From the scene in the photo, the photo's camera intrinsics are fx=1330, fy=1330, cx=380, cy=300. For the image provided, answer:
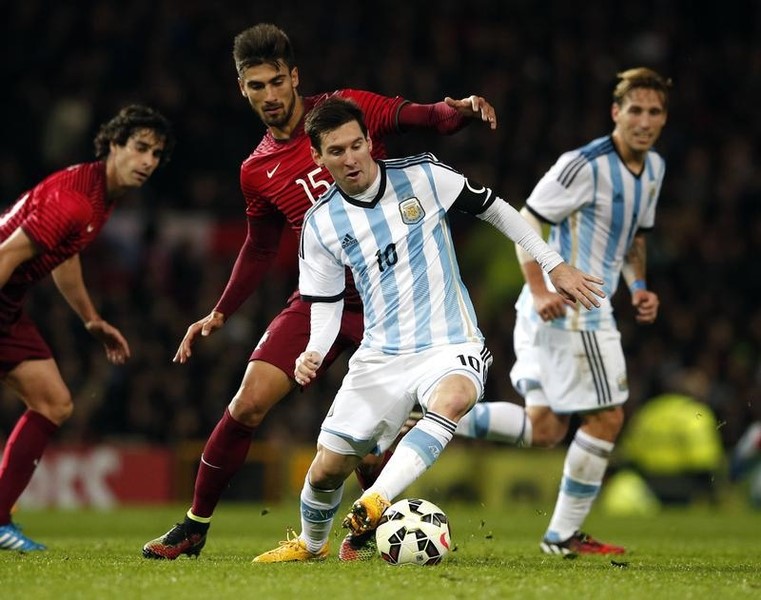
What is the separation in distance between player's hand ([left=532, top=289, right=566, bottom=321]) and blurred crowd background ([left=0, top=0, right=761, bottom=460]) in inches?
284

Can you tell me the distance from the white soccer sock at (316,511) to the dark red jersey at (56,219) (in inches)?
74.5

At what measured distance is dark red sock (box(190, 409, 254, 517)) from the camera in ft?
19.9

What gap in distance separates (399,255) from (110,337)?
243cm

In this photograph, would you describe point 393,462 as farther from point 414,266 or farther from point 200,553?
point 200,553

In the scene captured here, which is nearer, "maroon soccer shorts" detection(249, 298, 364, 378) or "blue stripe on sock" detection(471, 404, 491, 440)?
"maroon soccer shorts" detection(249, 298, 364, 378)

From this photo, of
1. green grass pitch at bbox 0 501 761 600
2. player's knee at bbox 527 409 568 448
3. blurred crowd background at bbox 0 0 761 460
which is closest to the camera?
green grass pitch at bbox 0 501 761 600

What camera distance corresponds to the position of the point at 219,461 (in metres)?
6.07

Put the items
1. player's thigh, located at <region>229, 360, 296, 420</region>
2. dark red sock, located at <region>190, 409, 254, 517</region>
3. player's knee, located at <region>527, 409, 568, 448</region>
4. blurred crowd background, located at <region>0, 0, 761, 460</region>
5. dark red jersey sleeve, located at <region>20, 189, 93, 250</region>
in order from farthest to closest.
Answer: blurred crowd background, located at <region>0, 0, 761, 460</region> → player's knee, located at <region>527, 409, 568, 448</region> → dark red jersey sleeve, located at <region>20, 189, 93, 250</region> → dark red sock, located at <region>190, 409, 254, 517</region> → player's thigh, located at <region>229, 360, 296, 420</region>

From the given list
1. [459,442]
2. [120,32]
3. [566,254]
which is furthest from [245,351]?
[566,254]

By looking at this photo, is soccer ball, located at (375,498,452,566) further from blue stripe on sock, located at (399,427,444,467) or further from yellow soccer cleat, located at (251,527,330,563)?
yellow soccer cleat, located at (251,527,330,563)

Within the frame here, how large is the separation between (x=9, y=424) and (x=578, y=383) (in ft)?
26.6

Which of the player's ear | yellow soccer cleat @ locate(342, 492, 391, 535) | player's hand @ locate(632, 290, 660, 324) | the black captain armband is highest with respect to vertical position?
the player's ear

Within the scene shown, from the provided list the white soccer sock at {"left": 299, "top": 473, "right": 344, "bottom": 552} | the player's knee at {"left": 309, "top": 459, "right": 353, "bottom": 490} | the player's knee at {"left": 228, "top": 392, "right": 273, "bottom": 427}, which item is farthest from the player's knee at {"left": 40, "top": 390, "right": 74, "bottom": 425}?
the player's knee at {"left": 309, "top": 459, "right": 353, "bottom": 490}

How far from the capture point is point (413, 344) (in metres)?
5.49
